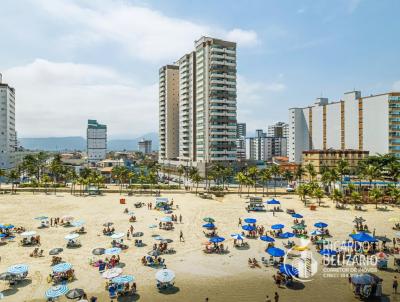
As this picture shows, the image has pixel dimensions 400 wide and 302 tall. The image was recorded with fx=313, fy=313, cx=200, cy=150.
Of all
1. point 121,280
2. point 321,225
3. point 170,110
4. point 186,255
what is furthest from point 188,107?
point 121,280

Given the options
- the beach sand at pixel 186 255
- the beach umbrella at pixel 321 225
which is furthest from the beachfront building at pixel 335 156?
the beach umbrella at pixel 321 225

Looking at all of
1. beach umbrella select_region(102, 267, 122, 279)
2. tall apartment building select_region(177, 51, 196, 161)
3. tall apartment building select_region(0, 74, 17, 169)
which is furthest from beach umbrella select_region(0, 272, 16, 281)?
tall apartment building select_region(0, 74, 17, 169)

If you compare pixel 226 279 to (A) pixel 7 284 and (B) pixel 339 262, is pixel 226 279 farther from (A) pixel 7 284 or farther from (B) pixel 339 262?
(A) pixel 7 284

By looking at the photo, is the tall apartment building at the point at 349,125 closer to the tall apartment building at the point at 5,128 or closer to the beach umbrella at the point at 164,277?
the beach umbrella at the point at 164,277

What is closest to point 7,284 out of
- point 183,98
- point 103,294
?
point 103,294

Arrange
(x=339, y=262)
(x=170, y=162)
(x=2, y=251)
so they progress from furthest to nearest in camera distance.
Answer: (x=170, y=162) → (x=2, y=251) → (x=339, y=262)
